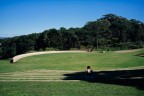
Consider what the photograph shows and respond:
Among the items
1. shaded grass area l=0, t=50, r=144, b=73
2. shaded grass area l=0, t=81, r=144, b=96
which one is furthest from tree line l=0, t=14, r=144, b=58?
shaded grass area l=0, t=81, r=144, b=96

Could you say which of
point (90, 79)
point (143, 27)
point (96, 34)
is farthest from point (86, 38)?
point (90, 79)

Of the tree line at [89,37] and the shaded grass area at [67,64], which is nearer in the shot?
the shaded grass area at [67,64]

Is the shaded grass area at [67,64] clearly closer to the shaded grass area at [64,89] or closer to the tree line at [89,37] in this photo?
the shaded grass area at [64,89]

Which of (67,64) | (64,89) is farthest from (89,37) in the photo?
(64,89)

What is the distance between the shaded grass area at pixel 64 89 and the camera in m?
16.2

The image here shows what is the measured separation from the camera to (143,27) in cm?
12438

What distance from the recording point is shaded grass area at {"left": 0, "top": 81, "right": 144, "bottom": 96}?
16.2 metres

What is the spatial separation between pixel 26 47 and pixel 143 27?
61267 mm

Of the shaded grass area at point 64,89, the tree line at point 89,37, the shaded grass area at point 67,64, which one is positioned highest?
the tree line at point 89,37

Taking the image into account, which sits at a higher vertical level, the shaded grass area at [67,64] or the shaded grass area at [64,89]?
the shaded grass area at [67,64]

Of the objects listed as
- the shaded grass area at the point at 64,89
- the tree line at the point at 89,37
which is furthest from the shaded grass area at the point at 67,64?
the tree line at the point at 89,37

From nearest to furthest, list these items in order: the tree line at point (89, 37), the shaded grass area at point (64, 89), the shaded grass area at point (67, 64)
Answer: the shaded grass area at point (64, 89) < the shaded grass area at point (67, 64) < the tree line at point (89, 37)

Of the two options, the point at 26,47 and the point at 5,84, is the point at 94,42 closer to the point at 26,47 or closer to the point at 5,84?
the point at 26,47

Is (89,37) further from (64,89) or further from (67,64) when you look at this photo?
(64,89)
